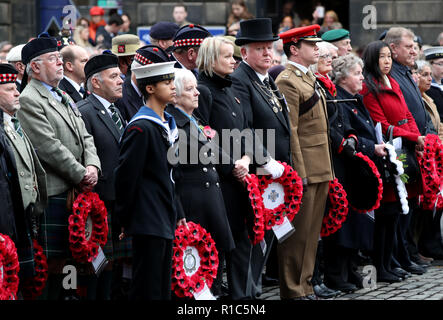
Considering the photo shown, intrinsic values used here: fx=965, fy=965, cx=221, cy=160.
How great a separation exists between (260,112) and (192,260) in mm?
1553

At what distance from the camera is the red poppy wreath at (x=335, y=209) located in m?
8.44

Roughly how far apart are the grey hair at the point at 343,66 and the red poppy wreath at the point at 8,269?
388 cm

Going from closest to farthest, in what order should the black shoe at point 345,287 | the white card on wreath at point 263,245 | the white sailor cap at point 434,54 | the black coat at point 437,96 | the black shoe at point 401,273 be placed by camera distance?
the white card on wreath at point 263,245, the black shoe at point 345,287, the black shoe at point 401,273, the black coat at point 437,96, the white sailor cap at point 434,54

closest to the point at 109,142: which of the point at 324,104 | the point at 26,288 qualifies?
the point at 26,288

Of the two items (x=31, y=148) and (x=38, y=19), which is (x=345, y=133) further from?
(x=38, y=19)

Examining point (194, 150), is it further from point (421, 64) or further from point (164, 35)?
point (421, 64)

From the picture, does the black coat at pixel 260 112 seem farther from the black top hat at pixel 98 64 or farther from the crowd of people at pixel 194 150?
the black top hat at pixel 98 64

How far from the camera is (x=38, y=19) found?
1942 cm

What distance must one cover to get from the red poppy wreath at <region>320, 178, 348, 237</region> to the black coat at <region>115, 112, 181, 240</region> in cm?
252

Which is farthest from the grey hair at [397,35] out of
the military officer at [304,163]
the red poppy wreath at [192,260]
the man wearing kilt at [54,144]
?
the red poppy wreath at [192,260]

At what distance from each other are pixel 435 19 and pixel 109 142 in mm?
11015

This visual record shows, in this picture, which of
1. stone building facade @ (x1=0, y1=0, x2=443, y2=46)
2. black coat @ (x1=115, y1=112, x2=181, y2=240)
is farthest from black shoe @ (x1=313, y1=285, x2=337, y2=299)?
stone building facade @ (x1=0, y1=0, x2=443, y2=46)

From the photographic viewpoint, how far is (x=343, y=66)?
29.4 ft

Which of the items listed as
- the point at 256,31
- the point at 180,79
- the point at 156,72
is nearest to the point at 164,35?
the point at 256,31
